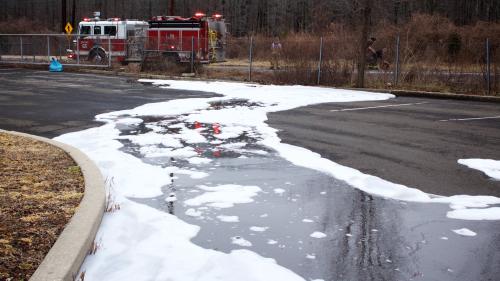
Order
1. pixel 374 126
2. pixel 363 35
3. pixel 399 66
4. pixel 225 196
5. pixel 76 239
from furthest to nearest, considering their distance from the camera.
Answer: pixel 399 66 → pixel 363 35 → pixel 374 126 → pixel 225 196 → pixel 76 239

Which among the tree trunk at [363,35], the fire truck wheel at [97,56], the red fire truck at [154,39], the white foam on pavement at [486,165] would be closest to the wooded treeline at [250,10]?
the tree trunk at [363,35]

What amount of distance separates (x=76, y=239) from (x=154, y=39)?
81.4 ft

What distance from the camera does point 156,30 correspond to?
98.6 feet

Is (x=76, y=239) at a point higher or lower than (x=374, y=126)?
lower

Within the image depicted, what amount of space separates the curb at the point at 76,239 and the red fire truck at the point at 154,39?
72.4 ft

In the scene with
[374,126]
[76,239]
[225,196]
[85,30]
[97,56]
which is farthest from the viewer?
[85,30]

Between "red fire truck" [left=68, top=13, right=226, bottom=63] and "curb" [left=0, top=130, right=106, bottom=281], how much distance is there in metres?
22.1

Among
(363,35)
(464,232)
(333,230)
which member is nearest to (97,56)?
(363,35)

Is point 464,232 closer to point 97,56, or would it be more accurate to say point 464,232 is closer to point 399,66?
point 399,66

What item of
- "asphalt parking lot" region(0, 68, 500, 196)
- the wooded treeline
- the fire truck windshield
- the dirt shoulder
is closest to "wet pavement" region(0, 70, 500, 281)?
"asphalt parking lot" region(0, 68, 500, 196)

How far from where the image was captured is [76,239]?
13.3 feet

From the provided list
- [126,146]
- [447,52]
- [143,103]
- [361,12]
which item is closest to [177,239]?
[126,146]

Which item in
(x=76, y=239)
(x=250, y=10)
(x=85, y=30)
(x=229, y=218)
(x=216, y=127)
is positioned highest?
(x=250, y=10)

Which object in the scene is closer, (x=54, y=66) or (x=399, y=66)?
(x=399, y=66)
